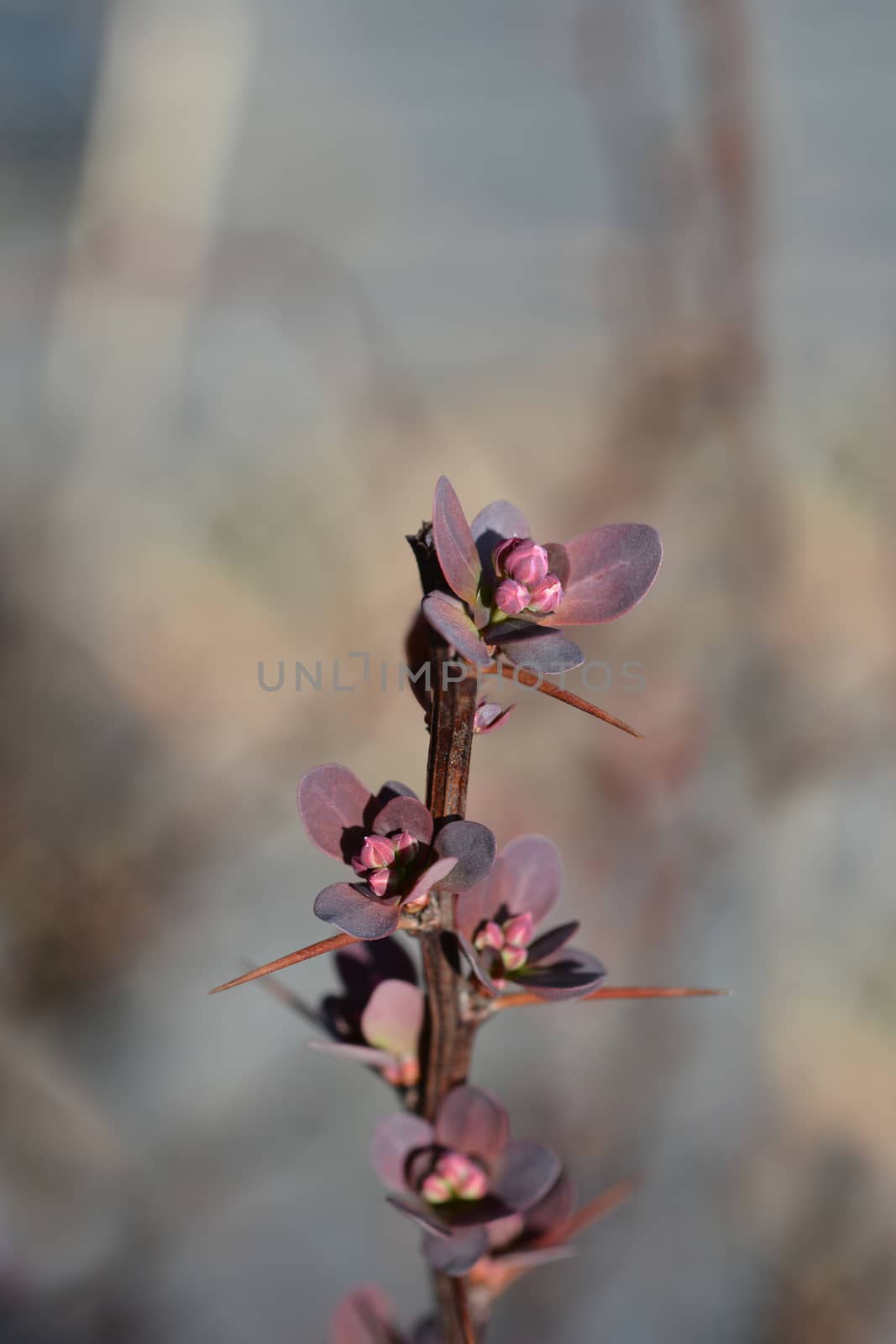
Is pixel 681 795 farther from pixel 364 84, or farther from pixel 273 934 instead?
pixel 364 84

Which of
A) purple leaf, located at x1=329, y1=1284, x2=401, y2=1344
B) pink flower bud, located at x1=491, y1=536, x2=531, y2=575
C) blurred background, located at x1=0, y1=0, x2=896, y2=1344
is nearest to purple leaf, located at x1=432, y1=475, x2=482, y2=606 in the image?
pink flower bud, located at x1=491, y1=536, x2=531, y2=575

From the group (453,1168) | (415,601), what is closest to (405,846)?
(453,1168)

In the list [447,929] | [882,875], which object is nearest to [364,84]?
[882,875]

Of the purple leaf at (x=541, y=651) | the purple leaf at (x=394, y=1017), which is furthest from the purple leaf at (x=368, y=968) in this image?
the purple leaf at (x=541, y=651)

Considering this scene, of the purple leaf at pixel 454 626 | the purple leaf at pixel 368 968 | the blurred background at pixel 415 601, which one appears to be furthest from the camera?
the blurred background at pixel 415 601

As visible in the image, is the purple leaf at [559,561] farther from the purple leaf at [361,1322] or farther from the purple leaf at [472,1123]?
the purple leaf at [361,1322]

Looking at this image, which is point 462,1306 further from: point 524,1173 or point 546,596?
point 546,596
